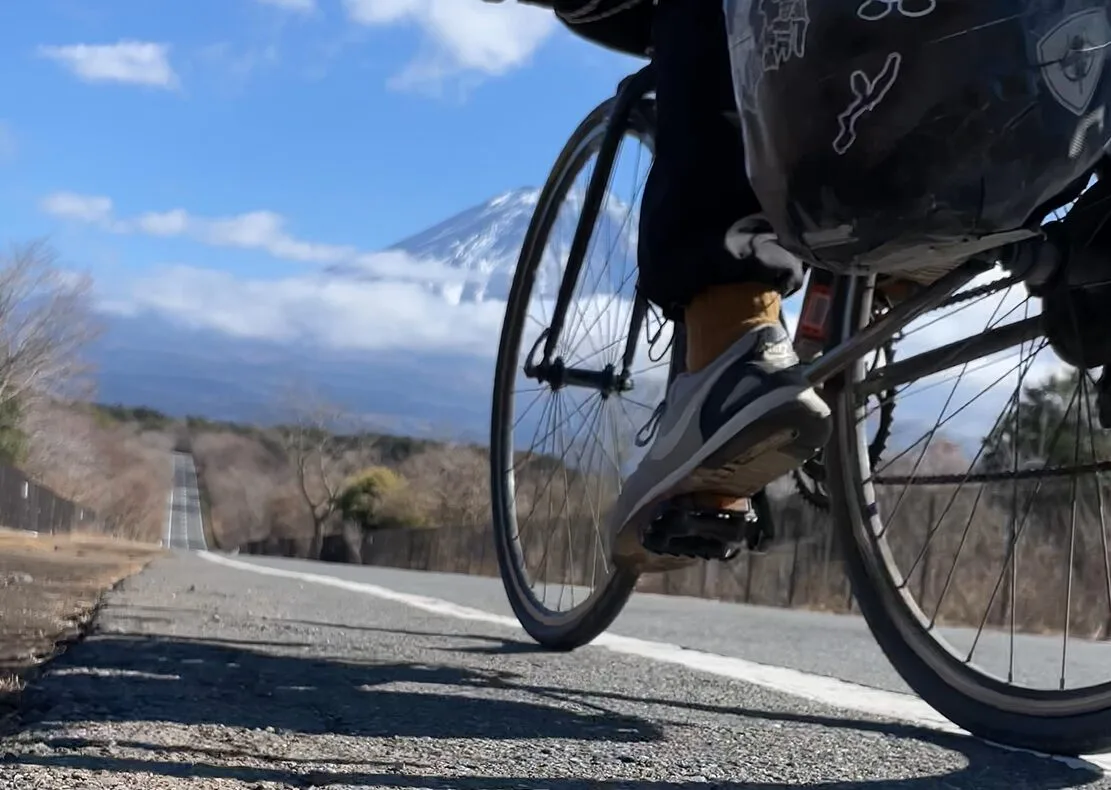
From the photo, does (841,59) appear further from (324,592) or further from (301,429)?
(301,429)

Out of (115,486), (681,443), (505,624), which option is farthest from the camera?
(115,486)

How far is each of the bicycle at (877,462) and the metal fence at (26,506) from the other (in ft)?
32.0

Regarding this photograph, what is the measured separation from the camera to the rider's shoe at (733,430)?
151cm

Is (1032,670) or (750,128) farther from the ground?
(750,128)

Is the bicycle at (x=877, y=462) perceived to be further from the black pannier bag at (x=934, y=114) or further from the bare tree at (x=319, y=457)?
the bare tree at (x=319, y=457)

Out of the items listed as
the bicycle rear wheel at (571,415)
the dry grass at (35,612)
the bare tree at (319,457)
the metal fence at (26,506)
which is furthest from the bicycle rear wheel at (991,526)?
the bare tree at (319,457)

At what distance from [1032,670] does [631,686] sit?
671 mm

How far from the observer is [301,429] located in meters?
61.6

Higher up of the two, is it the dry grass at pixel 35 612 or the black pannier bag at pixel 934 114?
the black pannier bag at pixel 934 114

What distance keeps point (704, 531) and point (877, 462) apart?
16.5 inches

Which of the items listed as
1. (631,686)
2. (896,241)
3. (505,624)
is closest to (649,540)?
(631,686)

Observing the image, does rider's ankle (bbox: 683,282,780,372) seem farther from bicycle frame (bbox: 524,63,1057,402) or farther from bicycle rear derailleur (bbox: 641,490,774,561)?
bicycle rear derailleur (bbox: 641,490,774,561)

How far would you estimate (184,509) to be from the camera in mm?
88688

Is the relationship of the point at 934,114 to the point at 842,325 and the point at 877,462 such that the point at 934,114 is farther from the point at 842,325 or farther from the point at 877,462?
the point at 877,462
